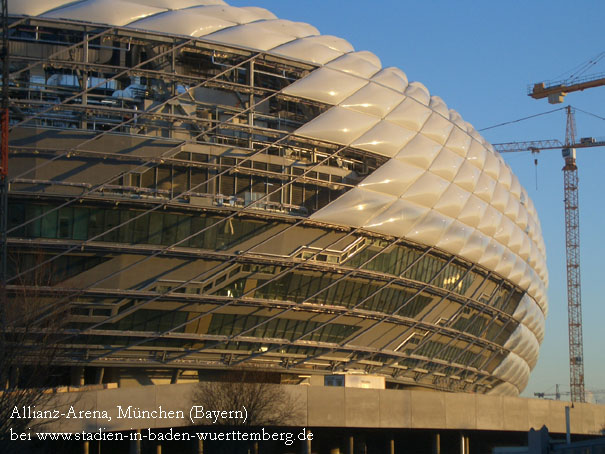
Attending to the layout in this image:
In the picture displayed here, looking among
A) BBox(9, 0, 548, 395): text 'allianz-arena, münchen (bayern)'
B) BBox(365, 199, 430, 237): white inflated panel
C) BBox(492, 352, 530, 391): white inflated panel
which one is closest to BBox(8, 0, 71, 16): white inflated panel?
BBox(9, 0, 548, 395): text 'allianz-arena, münchen (bayern)'

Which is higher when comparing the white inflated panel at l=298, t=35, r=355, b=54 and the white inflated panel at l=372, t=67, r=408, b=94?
the white inflated panel at l=298, t=35, r=355, b=54

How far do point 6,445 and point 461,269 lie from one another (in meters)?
29.0

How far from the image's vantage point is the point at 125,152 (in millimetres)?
40031

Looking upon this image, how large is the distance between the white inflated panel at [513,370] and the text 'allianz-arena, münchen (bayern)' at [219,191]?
1196 cm

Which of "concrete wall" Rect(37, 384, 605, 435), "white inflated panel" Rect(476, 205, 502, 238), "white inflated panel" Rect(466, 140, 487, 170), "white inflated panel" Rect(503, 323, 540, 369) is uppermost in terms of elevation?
"white inflated panel" Rect(466, 140, 487, 170)

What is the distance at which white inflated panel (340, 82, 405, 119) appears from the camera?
4435 cm

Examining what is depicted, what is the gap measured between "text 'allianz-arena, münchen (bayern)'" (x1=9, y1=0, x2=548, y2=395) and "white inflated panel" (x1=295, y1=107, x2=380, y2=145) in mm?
92

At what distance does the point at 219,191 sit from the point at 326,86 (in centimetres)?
669

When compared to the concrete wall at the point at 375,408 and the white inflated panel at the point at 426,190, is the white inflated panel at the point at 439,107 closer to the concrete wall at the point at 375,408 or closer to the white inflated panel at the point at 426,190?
the white inflated panel at the point at 426,190

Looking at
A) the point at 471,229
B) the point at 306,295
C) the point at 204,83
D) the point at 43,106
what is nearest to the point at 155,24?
the point at 204,83

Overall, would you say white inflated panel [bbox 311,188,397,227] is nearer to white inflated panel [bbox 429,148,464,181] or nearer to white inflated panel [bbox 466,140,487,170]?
white inflated panel [bbox 429,148,464,181]

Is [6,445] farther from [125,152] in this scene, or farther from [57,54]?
[57,54]

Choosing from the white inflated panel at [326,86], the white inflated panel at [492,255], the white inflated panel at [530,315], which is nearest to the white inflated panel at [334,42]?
the white inflated panel at [326,86]

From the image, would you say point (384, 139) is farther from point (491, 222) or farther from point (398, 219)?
point (491, 222)
